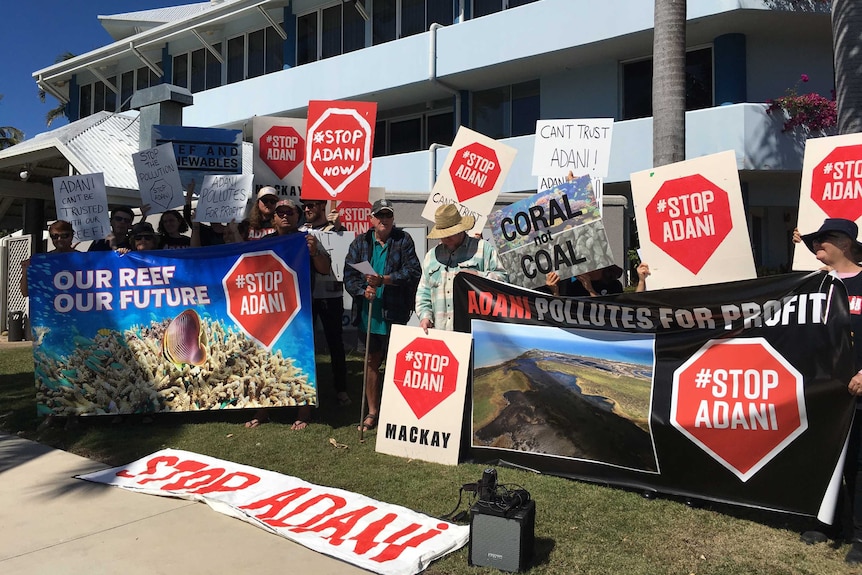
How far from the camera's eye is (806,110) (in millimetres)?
13414

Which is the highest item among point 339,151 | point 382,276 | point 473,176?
point 339,151

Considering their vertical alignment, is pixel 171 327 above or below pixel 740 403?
above

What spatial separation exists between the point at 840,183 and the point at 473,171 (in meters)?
3.01

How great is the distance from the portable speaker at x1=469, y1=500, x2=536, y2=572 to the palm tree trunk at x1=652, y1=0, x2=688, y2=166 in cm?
537

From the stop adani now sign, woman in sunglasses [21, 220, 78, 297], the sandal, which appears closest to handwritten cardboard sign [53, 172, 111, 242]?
woman in sunglasses [21, 220, 78, 297]

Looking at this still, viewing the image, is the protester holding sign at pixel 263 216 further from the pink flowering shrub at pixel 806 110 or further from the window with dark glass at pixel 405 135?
the window with dark glass at pixel 405 135

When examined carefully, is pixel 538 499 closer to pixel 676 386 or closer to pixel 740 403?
pixel 676 386

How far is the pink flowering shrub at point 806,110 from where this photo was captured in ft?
43.7

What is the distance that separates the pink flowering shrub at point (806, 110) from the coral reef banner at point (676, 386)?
11.4 m

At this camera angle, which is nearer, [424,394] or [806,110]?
[424,394]

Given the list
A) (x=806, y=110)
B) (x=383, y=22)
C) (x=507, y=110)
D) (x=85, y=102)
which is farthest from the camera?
(x=85, y=102)

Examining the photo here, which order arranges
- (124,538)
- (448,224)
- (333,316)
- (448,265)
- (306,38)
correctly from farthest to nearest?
(306,38), (333,316), (448,265), (448,224), (124,538)

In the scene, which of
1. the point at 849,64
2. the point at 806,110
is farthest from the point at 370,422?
the point at 806,110

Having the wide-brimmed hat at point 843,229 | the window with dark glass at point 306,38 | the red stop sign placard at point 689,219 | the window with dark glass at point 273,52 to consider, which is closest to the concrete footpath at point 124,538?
the red stop sign placard at point 689,219
